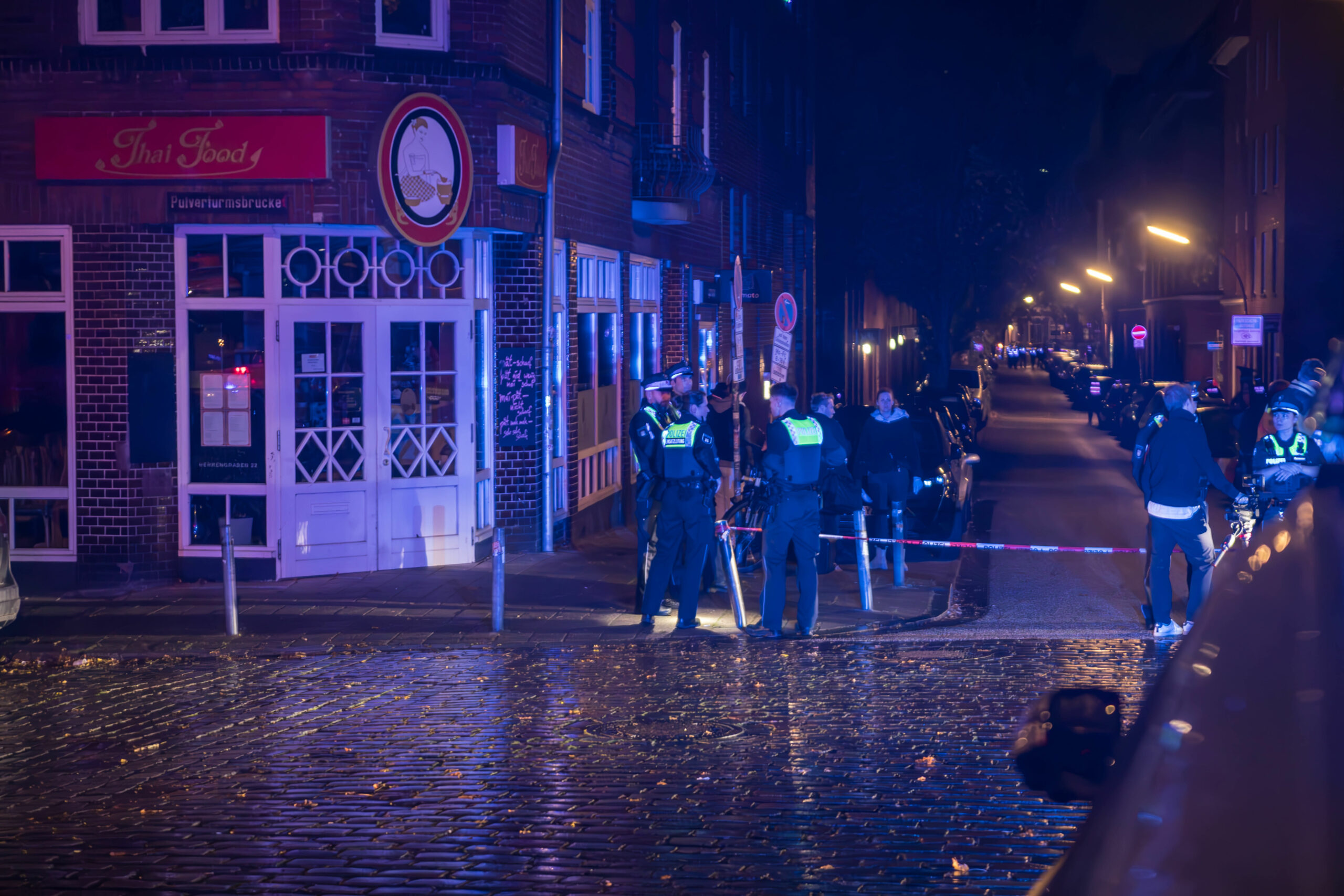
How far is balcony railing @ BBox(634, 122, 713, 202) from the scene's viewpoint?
1905 centimetres

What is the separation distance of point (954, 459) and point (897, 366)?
43.5m

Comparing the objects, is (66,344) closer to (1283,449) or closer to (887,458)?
(887,458)

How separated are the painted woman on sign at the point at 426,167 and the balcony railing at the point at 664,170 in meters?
5.89

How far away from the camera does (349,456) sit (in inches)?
540

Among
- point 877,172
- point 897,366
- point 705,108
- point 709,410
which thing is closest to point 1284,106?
point 877,172

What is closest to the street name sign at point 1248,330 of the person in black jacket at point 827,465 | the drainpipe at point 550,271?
the person in black jacket at point 827,465

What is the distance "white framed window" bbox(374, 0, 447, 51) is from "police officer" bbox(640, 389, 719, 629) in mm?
4934

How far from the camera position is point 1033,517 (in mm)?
20000

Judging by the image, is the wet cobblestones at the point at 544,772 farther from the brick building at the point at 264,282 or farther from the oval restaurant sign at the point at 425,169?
the oval restaurant sign at the point at 425,169

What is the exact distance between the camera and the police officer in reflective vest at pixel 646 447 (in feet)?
36.5

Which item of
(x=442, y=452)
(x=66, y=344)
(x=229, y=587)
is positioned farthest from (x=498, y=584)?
(x=66, y=344)

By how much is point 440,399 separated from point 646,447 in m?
3.78

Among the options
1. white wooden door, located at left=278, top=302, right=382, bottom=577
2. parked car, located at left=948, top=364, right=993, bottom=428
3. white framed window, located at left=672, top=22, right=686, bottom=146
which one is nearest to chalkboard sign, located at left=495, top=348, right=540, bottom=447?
white wooden door, located at left=278, top=302, right=382, bottom=577

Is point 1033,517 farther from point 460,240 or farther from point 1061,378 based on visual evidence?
point 1061,378
